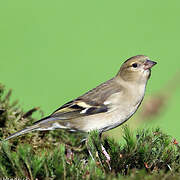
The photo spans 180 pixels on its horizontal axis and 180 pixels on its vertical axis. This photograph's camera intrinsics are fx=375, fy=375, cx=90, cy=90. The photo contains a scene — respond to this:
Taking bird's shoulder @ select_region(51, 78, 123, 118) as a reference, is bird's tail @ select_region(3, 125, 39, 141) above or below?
above

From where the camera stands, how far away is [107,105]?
396cm

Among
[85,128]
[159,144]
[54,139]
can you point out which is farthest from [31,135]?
[159,144]

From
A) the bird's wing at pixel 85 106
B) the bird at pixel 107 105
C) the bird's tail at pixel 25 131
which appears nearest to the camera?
the bird's tail at pixel 25 131

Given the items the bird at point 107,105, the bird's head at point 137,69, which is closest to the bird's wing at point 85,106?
the bird at point 107,105

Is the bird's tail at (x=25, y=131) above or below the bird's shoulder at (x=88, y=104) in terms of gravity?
above

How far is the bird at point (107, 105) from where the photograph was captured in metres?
3.83

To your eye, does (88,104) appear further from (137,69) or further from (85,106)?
(137,69)

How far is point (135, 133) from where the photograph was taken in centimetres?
217

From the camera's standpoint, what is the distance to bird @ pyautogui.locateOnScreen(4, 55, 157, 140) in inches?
151

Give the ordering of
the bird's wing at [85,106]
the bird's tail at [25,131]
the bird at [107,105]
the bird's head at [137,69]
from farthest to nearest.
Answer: the bird's head at [137,69] < the bird's wing at [85,106] < the bird at [107,105] < the bird's tail at [25,131]

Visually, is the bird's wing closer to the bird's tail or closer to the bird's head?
the bird's head

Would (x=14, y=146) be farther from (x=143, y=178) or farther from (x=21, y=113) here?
(x=143, y=178)

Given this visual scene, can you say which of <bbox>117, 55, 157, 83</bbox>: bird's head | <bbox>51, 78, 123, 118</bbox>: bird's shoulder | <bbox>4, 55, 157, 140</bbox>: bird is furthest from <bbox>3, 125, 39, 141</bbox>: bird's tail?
<bbox>117, 55, 157, 83</bbox>: bird's head

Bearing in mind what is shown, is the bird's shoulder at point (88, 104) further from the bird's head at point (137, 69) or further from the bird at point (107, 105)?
the bird's head at point (137, 69)
